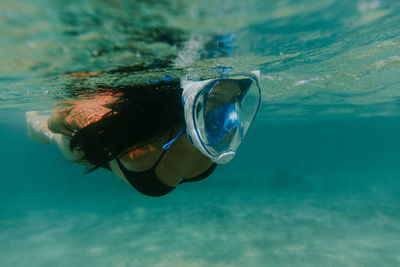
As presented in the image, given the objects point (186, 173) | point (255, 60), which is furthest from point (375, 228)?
point (186, 173)

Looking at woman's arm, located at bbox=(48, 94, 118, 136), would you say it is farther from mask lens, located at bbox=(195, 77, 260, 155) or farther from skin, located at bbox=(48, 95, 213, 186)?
mask lens, located at bbox=(195, 77, 260, 155)

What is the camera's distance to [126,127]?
2.46m

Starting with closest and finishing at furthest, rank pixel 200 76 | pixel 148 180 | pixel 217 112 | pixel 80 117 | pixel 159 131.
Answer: pixel 217 112 < pixel 159 131 < pixel 148 180 < pixel 80 117 < pixel 200 76

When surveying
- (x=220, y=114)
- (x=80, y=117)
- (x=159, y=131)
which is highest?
(x=80, y=117)

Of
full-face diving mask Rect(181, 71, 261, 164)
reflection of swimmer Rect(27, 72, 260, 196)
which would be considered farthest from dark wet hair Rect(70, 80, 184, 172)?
full-face diving mask Rect(181, 71, 261, 164)

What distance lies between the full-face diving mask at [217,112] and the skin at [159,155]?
48 cm

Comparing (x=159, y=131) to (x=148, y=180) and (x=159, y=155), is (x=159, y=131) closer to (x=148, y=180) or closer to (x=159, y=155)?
(x=159, y=155)

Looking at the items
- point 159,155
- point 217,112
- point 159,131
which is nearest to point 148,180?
point 159,155

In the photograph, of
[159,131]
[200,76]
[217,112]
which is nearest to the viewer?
[217,112]

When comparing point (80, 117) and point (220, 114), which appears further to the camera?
point (80, 117)

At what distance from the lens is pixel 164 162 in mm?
2689

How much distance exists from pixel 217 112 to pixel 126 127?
1060 millimetres

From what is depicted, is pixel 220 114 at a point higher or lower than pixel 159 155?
higher

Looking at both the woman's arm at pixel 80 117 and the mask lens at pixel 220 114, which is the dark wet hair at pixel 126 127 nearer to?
the woman's arm at pixel 80 117
